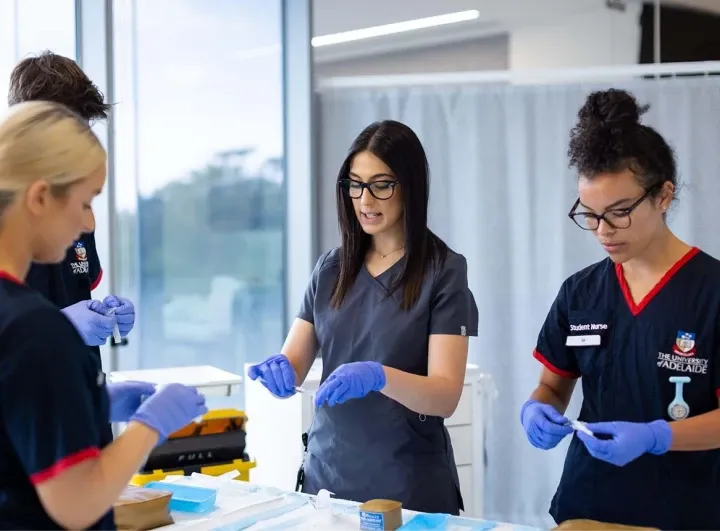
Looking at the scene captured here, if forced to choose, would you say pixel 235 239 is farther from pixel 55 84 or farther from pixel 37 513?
pixel 37 513

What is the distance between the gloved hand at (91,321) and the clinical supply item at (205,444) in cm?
71

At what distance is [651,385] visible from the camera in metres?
1.52

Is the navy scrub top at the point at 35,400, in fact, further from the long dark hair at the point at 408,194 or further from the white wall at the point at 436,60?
the white wall at the point at 436,60

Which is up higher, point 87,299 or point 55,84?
point 55,84

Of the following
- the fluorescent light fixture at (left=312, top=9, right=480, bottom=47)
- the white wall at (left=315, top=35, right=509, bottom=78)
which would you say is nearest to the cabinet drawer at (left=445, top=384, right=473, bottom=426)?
the fluorescent light fixture at (left=312, top=9, right=480, bottom=47)

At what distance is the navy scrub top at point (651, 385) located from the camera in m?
1.49

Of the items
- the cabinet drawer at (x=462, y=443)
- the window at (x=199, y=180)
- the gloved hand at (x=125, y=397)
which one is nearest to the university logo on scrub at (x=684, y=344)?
the gloved hand at (x=125, y=397)

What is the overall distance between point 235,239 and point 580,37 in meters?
2.72

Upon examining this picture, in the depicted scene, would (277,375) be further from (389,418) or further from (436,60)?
(436,60)

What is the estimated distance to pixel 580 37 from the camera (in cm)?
511

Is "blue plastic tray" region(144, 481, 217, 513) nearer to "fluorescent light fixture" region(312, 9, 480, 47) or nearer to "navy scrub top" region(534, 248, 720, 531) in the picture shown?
"navy scrub top" region(534, 248, 720, 531)

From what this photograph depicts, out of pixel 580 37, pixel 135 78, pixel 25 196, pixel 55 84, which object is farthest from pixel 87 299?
pixel 580 37

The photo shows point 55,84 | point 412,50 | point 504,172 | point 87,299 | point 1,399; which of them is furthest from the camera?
point 412,50

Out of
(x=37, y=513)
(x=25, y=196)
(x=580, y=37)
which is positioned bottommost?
(x=37, y=513)
